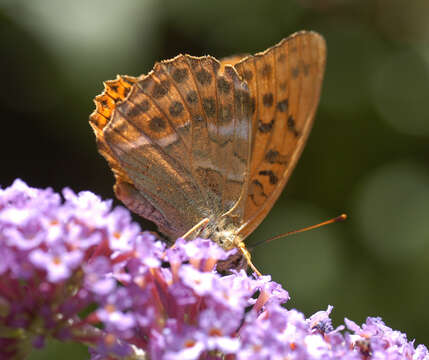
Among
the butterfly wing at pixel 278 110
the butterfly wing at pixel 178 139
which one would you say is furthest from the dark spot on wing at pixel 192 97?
the butterfly wing at pixel 278 110

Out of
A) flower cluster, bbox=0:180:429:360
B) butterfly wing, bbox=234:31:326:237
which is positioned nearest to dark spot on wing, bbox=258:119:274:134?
butterfly wing, bbox=234:31:326:237

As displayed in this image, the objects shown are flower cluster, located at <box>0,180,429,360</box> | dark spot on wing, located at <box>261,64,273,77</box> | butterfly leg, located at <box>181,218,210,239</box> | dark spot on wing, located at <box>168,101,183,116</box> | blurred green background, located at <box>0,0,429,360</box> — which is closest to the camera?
flower cluster, located at <box>0,180,429,360</box>

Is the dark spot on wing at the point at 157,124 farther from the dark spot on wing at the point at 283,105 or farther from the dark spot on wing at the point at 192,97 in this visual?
the dark spot on wing at the point at 283,105

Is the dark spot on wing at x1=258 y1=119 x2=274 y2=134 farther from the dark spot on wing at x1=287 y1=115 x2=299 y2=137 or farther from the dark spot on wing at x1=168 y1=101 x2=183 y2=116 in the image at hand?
the dark spot on wing at x1=168 y1=101 x2=183 y2=116

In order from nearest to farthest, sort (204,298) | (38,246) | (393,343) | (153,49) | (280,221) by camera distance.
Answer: (38,246)
(204,298)
(393,343)
(153,49)
(280,221)

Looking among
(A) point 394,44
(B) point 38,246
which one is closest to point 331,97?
(A) point 394,44

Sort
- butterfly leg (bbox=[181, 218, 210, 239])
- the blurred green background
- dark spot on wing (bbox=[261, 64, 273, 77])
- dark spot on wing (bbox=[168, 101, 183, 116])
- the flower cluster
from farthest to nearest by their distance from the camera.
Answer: the blurred green background → dark spot on wing (bbox=[261, 64, 273, 77]) → dark spot on wing (bbox=[168, 101, 183, 116]) → butterfly leg (bbox=[181, 218, 210, 239]) → the flower cluster

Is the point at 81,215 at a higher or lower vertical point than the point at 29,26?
lower

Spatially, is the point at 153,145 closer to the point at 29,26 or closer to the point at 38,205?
the point at 38,205
